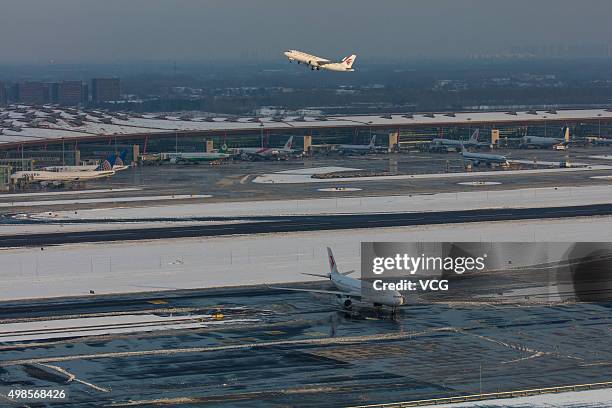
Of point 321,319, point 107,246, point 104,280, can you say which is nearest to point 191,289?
point 104,280

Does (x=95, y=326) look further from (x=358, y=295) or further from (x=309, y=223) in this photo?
(x=309, y=223)

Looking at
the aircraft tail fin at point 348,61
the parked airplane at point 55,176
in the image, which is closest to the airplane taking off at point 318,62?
the aircraft tail fin at point 348,61

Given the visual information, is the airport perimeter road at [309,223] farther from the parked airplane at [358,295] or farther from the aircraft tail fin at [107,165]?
the aircraft tail fin at [107,165]

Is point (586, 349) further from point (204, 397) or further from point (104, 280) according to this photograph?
point (104, 280)

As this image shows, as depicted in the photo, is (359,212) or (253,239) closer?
(253,239)

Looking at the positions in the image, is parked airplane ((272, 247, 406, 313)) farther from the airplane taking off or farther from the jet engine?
the airplane taking off

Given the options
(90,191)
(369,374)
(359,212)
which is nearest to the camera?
(369,374)
